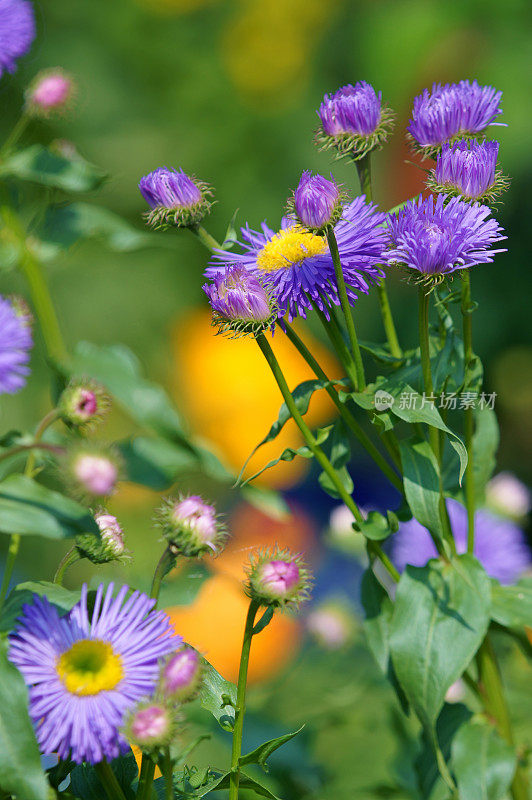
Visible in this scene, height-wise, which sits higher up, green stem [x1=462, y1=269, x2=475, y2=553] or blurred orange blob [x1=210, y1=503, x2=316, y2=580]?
blurred orange blob [x1=210, y1=503, x2=316, y2=580]

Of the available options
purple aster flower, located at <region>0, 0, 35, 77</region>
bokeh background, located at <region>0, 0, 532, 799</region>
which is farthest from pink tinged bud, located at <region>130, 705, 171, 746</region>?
bokeh background, located at <region>0, 0, 532, 799</region>

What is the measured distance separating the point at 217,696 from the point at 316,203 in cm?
26

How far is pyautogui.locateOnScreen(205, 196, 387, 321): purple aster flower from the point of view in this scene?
50 cm

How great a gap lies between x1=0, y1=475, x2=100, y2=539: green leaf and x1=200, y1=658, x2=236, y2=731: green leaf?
11 centimetres

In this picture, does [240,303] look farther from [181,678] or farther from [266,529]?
[266,529]

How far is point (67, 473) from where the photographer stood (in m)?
0.38

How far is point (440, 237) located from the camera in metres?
0.46

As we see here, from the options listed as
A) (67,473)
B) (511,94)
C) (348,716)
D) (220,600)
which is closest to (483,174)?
(67,473)

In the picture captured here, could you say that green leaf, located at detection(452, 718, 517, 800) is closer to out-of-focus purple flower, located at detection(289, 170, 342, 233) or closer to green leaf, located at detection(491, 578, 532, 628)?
green leaf, located at detection(491, 578, 532, 628)

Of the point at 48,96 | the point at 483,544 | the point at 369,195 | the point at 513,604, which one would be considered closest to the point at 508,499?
the point at 483,544

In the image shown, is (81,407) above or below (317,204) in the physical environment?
below

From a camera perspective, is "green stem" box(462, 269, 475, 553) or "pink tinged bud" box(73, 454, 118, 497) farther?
"green stem" box(462, 269, 475, 553)

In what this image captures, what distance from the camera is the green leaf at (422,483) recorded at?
20.1 inches

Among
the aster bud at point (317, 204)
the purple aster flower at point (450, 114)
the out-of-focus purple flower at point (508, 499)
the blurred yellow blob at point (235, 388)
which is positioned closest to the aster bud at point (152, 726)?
the aster bud at point (317, 204)
